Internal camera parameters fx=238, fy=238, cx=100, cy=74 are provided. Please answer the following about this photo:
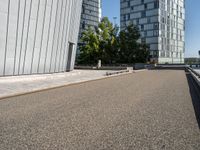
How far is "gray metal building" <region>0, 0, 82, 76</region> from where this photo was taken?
53.7ft

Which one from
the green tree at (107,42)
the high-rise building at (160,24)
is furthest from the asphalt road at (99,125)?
the high-rise building at (160,24)

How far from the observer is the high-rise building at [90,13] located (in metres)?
98.2

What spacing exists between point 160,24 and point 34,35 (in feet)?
218

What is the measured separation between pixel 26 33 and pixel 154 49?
64886 millimetres

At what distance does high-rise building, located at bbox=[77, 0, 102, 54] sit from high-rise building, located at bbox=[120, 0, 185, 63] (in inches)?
625

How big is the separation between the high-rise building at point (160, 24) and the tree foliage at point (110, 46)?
80.7 ft

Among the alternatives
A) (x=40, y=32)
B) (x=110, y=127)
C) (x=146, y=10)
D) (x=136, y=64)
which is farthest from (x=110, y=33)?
(x=110, y=127)

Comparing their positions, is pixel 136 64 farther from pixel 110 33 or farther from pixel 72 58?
pixel 72 58

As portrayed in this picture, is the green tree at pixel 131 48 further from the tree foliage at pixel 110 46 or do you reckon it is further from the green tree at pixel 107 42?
the green tree at pixel 107 42

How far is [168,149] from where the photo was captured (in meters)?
4.27

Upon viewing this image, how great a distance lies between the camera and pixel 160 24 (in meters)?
78.6

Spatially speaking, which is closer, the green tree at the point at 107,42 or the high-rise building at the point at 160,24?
the green tree at the point at 107,42

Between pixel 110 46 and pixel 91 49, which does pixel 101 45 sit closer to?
pixel 110 46

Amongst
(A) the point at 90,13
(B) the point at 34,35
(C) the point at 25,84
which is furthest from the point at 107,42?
(A) the point at 90,13
